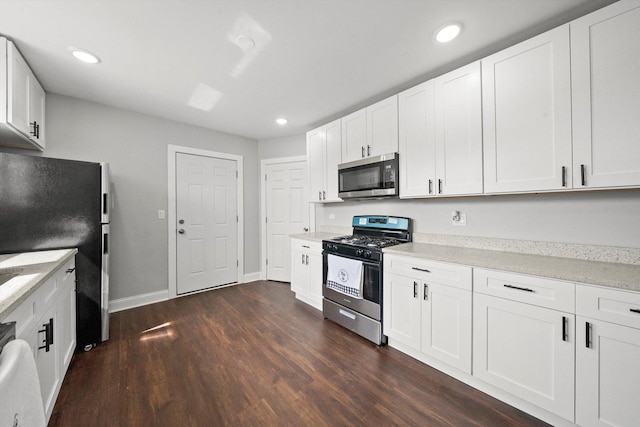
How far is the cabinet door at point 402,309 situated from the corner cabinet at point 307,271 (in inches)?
38.6

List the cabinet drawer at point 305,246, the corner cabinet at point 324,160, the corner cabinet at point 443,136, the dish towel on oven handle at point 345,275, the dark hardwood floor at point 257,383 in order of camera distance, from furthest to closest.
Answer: the corner cabinet at point 324,160 < the cabinet drawer at point 305,246 < the dish towel on oven handle at point 345,275 < the corner cabinet at point 443,136 < the dark hardwood floor at point 257,383

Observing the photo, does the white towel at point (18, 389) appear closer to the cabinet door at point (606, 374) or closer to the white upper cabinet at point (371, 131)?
the cabinet door at point (606, 374)

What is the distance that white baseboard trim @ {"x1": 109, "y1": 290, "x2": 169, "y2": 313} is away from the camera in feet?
9.62

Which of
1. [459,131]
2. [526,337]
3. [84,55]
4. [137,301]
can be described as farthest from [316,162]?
[137,301]

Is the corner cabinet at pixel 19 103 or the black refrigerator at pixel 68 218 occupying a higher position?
the corner cabinet at pixel 19 103

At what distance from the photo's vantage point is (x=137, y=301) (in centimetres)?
309

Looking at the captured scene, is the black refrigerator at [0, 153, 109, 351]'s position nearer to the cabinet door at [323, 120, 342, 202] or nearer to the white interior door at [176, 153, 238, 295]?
the white interior door at [176, 153, 238, 295]

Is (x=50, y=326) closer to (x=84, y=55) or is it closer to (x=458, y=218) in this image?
(x=84, y=55)

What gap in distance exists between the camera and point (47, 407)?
53.4 inches

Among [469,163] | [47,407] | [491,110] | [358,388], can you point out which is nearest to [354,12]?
[491,110]

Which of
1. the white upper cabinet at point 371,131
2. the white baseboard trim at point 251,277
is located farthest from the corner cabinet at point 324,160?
the white baseboard trim at point 251,277

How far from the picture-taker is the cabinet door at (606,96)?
4.23 ft

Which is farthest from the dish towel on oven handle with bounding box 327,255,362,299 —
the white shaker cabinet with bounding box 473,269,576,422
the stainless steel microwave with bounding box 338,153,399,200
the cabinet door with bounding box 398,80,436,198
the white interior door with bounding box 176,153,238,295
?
the white interior door with bounding box 176,153,238,295

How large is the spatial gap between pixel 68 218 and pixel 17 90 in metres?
1.05
